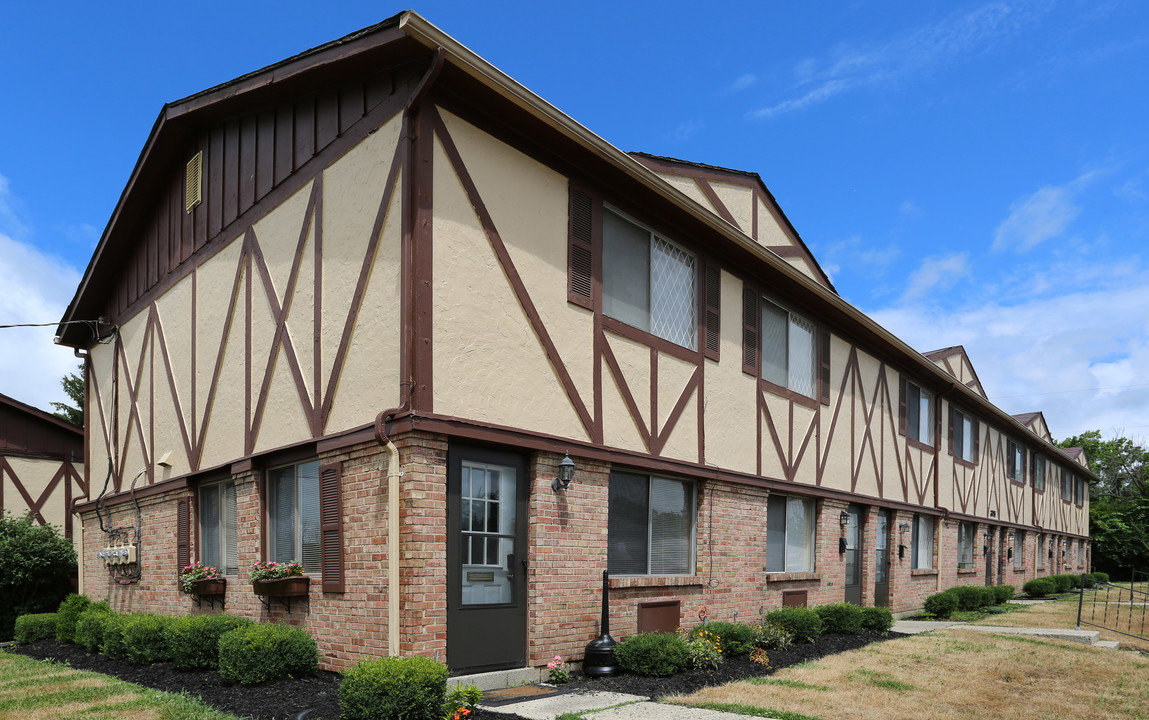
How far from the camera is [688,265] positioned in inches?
517

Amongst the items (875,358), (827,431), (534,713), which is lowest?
(534,713)

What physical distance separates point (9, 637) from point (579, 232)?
1494cm

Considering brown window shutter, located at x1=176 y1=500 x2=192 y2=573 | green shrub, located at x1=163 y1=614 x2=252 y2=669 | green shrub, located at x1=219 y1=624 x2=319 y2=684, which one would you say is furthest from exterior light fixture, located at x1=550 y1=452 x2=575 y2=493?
brown window shutter, located at x1=176 y1=500 x2=192 y2=573

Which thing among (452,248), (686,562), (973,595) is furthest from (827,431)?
(452,248)

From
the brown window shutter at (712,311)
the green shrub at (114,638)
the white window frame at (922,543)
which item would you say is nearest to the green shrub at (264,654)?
the green shrub at (114,638)

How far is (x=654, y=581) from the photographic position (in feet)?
38.1

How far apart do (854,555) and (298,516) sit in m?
11.9

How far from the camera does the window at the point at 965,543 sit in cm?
2534

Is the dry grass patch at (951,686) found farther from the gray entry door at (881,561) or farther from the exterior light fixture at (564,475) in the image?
the gray entry door at (881,561)

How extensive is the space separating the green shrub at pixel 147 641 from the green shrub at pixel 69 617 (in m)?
3.40

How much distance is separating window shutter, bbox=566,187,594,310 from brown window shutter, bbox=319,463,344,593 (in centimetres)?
338

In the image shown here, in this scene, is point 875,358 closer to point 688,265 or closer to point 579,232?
point 688,265

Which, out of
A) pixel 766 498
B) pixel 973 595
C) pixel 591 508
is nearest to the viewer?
pixel 591 508

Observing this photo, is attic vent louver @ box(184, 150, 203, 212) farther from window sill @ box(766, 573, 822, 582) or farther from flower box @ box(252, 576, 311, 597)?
window sill @ box(766, 573, 822, 582)
